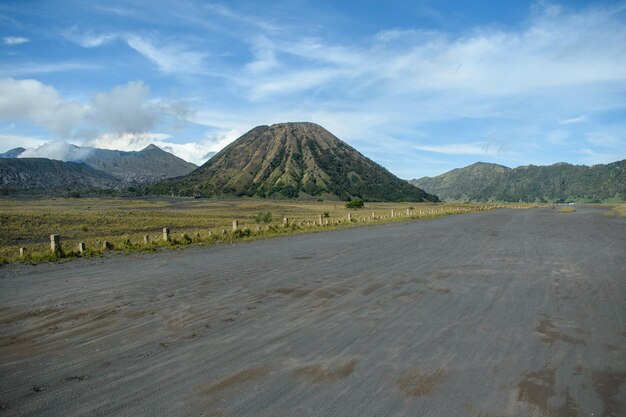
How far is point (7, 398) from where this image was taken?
196 inches

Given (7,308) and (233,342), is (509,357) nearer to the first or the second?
(233,342)

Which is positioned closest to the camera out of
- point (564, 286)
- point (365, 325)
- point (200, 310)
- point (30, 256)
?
point (365, 325)

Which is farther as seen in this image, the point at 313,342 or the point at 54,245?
the point at 54,245

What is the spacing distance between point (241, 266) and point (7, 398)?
10077 millimetres

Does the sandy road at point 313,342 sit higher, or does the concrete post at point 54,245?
the concrete post at point 54,245

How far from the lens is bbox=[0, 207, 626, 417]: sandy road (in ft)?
16.2

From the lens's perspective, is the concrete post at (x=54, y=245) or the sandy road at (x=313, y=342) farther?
the concrete post at (x=54, y=245)

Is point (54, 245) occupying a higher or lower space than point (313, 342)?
higher

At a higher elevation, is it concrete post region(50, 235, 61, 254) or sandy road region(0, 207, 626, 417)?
concrete post region(50, 235, 61, 254)

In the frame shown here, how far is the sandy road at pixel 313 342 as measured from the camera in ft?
16.2

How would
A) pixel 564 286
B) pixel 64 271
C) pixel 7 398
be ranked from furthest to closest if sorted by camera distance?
1. pixel 64 271
2. pixel 564 286
3. pixel 7 398

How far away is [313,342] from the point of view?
693cm

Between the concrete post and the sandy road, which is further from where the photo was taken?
the concrete post

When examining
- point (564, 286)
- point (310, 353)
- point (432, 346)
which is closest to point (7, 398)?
point (310, 353)
